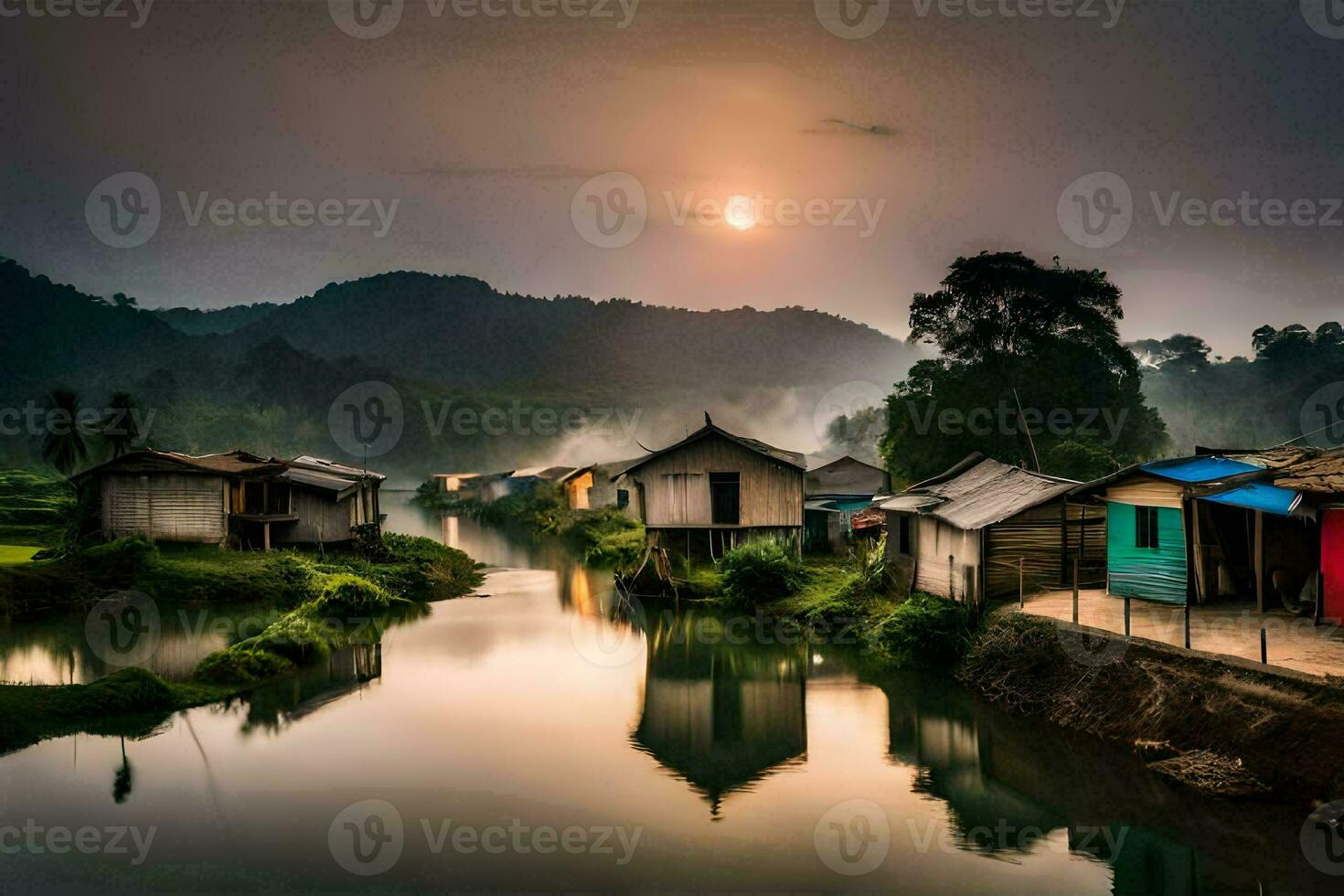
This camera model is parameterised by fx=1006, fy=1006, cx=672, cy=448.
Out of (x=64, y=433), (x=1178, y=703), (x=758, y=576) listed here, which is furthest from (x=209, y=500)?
(x=1178, y=703)

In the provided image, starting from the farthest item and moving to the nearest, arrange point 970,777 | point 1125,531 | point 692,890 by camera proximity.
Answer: point 1125,531 < point 970,777 < point 692,890

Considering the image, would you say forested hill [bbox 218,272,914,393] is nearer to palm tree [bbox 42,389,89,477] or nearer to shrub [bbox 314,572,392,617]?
palm tree [bbox 42,389,89,477]

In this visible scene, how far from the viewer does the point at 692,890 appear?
1190 centimetres

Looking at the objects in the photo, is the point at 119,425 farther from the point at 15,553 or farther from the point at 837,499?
the point at 837,499

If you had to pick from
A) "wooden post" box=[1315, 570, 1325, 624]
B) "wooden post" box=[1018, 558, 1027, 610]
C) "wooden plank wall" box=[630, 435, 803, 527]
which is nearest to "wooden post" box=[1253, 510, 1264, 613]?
"wooden post" box=[1315, 570, 1325, 624]

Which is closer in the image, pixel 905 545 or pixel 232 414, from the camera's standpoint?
pixel 905 545

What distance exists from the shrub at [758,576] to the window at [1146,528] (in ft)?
35.9

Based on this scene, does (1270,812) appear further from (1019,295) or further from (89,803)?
(1019,295)

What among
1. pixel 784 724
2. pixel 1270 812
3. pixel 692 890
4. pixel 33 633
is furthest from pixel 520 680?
pixel 1270 812

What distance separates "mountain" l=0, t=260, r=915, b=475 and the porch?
8130 cm

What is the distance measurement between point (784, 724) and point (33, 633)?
18685 millimetres

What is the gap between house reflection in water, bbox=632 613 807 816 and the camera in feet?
54.5

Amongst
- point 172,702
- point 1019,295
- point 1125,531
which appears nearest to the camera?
point 172,702

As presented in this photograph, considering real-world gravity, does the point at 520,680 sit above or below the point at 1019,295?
below
